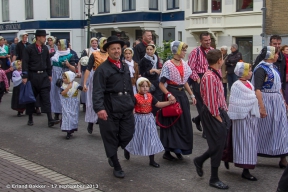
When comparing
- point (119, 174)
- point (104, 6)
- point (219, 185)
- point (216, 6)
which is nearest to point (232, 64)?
point (216, 6)

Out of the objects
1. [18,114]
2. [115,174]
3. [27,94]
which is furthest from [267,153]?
[18,114]

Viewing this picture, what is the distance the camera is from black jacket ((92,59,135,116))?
6.49 metres

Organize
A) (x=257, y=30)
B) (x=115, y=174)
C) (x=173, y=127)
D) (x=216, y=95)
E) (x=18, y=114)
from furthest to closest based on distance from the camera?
(x=257, y=30) → (x=18, y=114) → (x=173, y=127) → (x=115, y=174) → (x=216, y=95)

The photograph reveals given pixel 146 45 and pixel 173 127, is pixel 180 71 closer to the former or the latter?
pixel 173 127

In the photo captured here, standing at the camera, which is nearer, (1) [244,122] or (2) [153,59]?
(1) [244,122]

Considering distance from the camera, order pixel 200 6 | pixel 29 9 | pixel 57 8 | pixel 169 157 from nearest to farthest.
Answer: pixel 169 157 < pixel 200 6 < pixel 57 8 < pixel 29 9

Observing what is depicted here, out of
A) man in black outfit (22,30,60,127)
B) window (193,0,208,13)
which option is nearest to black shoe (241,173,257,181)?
man in black outfit (22,30,60,127)

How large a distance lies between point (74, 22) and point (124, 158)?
82.3ft

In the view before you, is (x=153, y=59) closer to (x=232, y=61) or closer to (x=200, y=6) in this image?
(x=232, y=61)

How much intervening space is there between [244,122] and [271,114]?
726 mm

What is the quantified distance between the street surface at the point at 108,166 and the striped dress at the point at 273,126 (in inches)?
11.9

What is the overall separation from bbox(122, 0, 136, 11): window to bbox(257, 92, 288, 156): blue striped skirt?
19.9 metres

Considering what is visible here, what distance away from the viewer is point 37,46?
34.9 feet

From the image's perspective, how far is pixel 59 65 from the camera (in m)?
11.7
